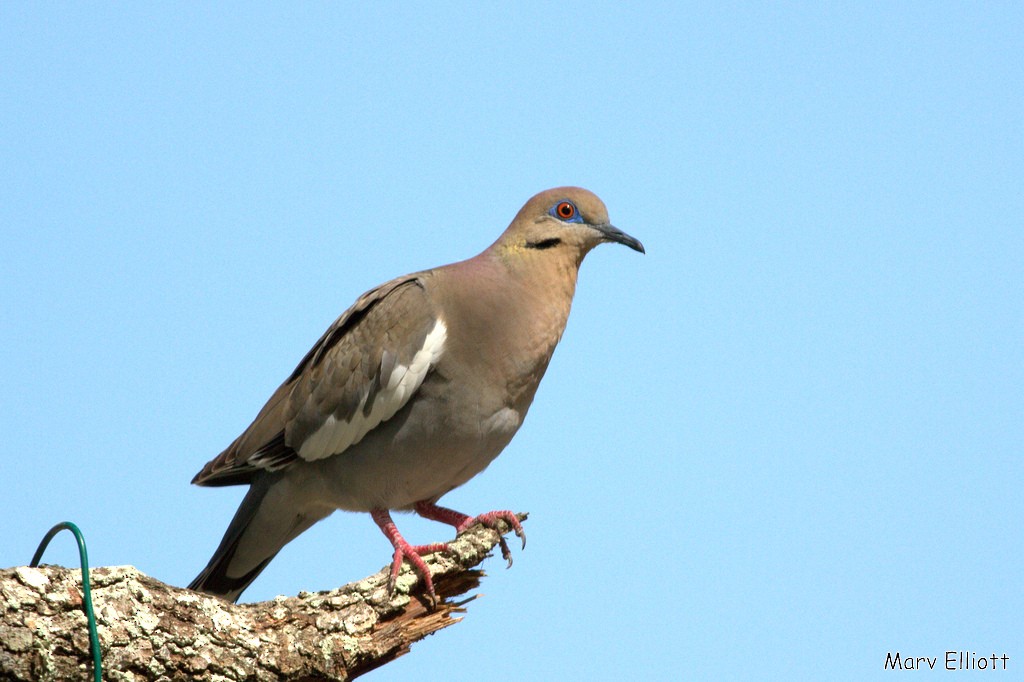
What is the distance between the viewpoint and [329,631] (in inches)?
148

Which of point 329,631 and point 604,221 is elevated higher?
point 604,221

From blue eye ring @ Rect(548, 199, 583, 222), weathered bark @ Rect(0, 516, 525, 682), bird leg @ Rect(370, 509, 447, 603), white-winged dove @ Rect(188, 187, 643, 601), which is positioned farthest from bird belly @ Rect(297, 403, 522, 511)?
blue eye ring @ Rect(548, 199, 583, 222)

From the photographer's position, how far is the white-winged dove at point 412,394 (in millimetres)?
4680

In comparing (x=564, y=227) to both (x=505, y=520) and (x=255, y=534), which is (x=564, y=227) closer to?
(x=505, y=520)

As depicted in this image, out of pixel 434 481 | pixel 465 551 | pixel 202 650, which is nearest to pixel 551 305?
pixel 434 481

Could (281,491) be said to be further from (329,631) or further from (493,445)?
(329,631)

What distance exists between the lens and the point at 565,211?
519cm

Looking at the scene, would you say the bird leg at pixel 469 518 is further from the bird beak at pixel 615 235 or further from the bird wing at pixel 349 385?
the bird beak at pixel 615 235

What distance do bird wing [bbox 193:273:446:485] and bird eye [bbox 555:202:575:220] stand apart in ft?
2.38

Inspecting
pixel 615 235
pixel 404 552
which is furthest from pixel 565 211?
pixel 404 552

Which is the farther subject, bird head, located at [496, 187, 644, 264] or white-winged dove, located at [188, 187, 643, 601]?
bird head, located at [496, 187, 644, 264]

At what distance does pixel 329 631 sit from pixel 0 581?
1.04m

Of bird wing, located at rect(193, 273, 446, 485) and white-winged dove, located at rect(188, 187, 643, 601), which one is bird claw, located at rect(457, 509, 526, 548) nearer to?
white-winged dove, located at rect(188, 187, 643, 601)

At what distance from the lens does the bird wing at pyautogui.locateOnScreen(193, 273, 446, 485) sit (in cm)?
472
